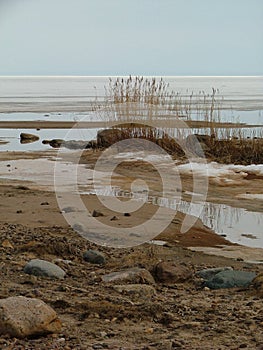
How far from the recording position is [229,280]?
5.03 metres

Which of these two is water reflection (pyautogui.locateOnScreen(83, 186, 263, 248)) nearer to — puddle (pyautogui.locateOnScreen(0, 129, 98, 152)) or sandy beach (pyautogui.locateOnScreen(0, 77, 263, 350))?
sandy beach (pyautogui.locateOnScreen(0, 77, 263, 350))

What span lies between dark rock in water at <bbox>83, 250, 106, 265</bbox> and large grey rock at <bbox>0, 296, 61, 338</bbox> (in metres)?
2.13

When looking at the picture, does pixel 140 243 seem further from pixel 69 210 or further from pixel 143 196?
pixel 143 196

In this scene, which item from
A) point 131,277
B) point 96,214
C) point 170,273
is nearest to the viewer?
point 131,277

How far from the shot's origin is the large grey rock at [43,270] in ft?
16.6

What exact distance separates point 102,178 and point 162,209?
322 centimetres

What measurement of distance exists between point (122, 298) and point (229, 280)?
1.03 metres

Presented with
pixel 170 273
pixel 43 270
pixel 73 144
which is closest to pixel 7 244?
pixel 43 270

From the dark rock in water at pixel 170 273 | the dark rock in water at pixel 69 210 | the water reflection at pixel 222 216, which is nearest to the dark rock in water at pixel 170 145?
the water reflection at pixel 222 216

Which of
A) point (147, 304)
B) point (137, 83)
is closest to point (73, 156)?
point (137, 83)

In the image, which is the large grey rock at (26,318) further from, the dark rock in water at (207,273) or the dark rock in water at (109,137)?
the dark rock in water at (109,137)

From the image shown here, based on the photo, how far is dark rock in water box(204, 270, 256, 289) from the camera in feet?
16.3

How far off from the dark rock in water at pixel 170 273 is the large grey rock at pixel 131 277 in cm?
13

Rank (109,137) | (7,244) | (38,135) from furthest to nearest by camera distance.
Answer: (38,135) < (109,137) < (7,244)
